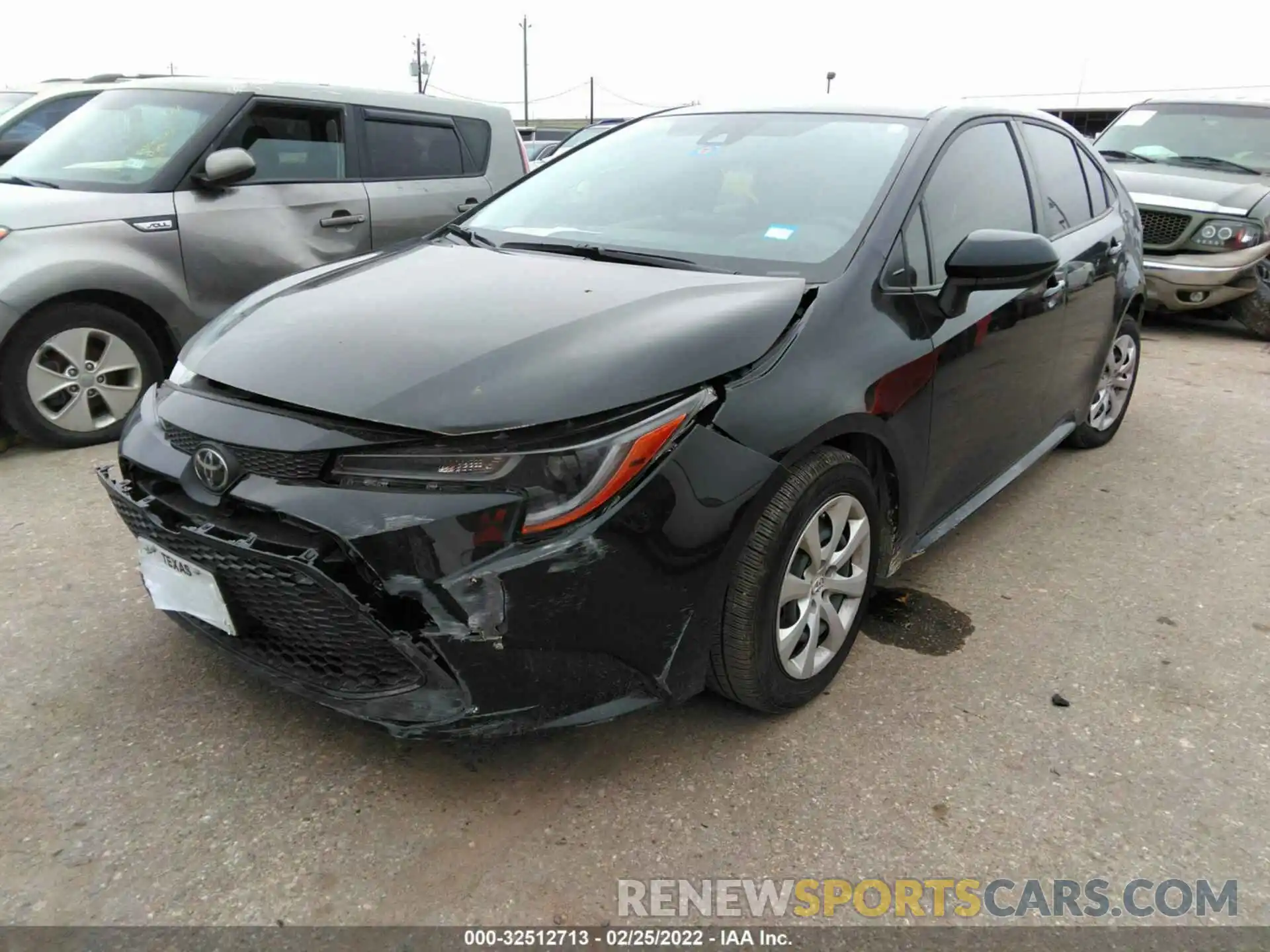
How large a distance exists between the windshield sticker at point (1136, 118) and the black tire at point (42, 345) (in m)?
8.20

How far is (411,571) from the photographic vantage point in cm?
180

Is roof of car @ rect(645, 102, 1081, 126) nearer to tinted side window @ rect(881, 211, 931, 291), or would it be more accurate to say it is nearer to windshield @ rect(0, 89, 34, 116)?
tinted side window @ rect(881, 211, 931, 291)

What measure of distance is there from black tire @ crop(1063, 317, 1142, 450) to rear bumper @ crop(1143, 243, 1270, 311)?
9.05ft

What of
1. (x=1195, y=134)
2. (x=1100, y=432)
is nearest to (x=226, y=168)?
(x=1100, y=432)

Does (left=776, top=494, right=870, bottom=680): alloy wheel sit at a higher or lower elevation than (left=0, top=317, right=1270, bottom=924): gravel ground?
higher

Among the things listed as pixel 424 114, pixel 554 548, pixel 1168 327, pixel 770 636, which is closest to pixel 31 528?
pixel 554 548

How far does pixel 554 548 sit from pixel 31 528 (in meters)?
2.63

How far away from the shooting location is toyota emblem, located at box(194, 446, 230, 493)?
6.38 ft

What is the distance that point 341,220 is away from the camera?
16.3ft

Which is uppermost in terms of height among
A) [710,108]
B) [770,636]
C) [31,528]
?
[710,108]

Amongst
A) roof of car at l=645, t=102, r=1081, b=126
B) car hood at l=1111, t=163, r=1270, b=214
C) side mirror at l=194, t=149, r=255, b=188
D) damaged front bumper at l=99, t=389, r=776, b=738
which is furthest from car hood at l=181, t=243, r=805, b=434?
car hood at l=1111, t=163, r=1270, b=214

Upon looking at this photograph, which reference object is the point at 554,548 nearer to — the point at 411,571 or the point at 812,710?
the point at 411,571

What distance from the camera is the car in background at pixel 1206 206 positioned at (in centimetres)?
686

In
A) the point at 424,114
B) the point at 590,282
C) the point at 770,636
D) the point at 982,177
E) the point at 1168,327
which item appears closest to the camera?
the point at 770,636
